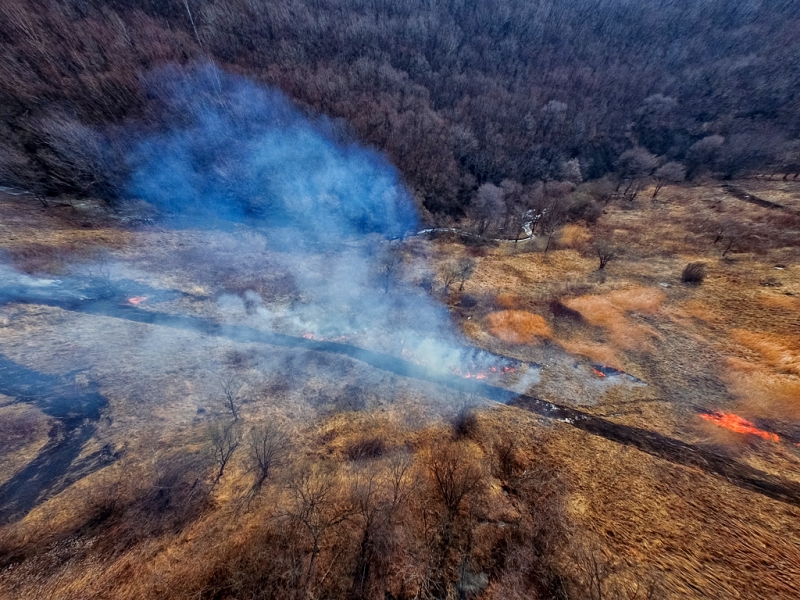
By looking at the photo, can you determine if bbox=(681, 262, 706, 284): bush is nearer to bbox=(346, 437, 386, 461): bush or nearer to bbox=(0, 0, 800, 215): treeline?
bbox=(0, 0, 800, 215): treeline

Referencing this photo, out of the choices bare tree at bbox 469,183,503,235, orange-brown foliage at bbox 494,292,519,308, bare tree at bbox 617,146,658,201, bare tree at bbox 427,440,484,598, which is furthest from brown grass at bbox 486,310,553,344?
bare tree at bbox 617,146,658,201

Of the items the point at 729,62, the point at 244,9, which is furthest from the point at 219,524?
the point at 729,62

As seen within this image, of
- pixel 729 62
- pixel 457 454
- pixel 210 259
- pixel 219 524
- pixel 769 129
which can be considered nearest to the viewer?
pixel 219 524

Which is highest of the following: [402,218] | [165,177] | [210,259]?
[165,177]

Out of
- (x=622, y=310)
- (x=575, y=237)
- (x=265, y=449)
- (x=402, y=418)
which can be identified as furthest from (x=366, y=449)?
(x=575, y=237)

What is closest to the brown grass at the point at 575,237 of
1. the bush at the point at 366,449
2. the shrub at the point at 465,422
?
the shrub at the point at 465,422

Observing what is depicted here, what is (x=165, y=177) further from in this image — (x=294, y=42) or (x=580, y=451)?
(x=580, y=451)
